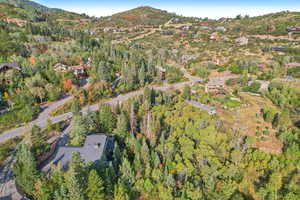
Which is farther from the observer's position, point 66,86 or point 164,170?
point 66,86

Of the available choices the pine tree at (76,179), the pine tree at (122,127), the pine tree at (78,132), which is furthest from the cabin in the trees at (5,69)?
the pine tree at (76,179)

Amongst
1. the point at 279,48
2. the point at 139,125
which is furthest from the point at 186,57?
the point at 139,125

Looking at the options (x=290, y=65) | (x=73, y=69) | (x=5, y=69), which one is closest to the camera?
(x=5, y=69)

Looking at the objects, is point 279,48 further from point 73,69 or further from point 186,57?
point 73,69

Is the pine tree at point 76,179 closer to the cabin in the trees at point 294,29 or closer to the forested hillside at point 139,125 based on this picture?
the forested hillside at point 139,125

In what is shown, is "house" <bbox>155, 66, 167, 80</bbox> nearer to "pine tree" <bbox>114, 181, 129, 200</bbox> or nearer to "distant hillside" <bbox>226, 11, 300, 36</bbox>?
"pine tree" <bbox>114, 181, 129, 200</bbox>

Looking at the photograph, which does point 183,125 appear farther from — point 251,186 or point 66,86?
point 66,86

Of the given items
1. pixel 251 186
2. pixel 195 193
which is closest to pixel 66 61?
pixel 195 193

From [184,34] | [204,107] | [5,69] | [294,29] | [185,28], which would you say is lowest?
[204,107]
